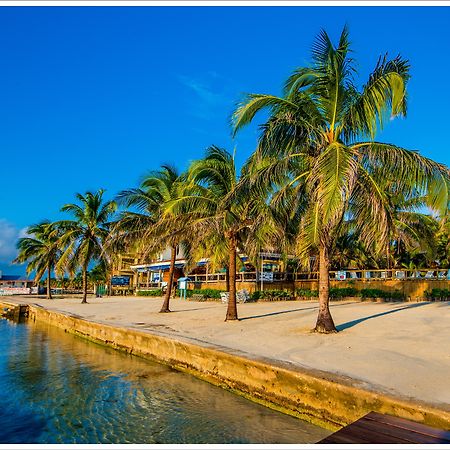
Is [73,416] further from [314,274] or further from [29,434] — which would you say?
[314,274]

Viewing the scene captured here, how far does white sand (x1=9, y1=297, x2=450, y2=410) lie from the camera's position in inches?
233

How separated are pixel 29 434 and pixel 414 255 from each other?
27678mm

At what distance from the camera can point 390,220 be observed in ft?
32.1

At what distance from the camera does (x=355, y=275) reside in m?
22.5

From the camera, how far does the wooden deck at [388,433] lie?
12.5 ft

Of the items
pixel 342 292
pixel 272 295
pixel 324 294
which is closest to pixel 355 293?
pixel 342 292

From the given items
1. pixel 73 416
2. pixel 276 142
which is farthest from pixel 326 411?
pixel 276 142

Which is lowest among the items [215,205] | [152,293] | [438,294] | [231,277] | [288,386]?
[152,293]

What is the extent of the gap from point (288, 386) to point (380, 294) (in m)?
15.1

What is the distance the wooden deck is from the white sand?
2.14 feet

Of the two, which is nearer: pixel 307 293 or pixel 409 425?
pixel 409 425

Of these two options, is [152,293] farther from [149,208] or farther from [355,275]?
[355,275]

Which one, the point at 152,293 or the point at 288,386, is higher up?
the point at 288,386

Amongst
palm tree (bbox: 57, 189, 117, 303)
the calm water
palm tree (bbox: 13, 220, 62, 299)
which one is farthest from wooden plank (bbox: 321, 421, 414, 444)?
palm tree (bbox: 13, 220, 62, 299)
